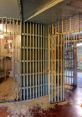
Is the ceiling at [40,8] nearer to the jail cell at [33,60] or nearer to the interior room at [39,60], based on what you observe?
the interior room at [39,60]

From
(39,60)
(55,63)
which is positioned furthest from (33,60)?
(55,63)

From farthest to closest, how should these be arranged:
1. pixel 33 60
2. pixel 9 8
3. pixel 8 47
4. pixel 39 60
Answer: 1. pixel 8 47
2. pixel 39 60
3. pixel 33 60
4. pixel 9 8

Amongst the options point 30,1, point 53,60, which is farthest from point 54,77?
point 30,1

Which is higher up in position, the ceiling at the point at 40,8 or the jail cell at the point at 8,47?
the ceiling at the point at 40,8

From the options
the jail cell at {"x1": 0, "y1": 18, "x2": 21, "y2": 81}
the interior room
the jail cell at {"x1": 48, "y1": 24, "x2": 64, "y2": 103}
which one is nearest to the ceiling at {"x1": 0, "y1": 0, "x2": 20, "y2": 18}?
the interior room

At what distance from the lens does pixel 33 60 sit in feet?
22.2

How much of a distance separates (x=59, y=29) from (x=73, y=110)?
288 cm

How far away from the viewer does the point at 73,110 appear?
5500 millimetres

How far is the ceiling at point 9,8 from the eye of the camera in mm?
5070

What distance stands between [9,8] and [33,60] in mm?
2240

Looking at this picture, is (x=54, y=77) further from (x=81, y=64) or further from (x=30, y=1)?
(x=81, y=64)

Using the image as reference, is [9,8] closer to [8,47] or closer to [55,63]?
[55,63]

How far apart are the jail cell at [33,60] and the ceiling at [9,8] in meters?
0.80

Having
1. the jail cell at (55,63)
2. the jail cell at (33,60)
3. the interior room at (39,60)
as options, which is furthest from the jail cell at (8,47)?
the jail cell at (55,63)
